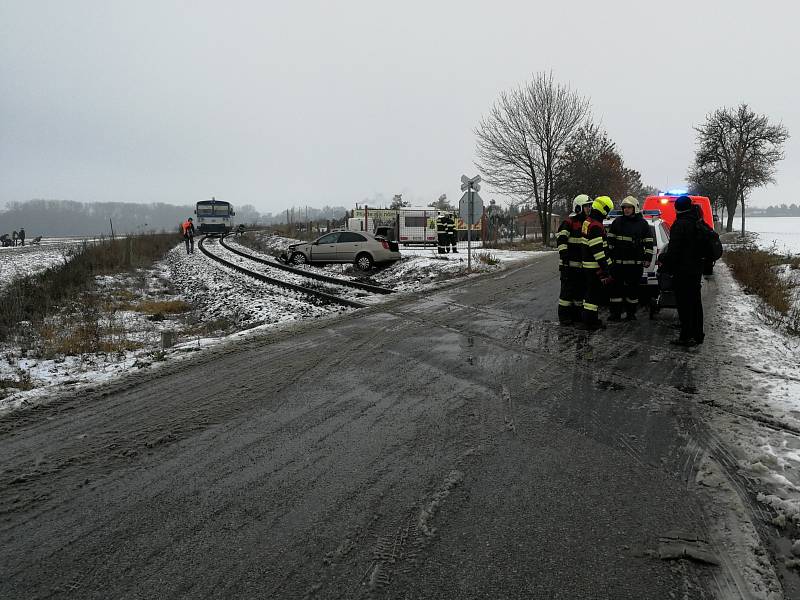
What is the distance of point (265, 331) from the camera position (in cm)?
789

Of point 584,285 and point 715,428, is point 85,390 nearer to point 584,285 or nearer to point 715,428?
point 715,428

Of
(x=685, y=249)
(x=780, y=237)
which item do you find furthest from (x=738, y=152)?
(x=685, y=249)

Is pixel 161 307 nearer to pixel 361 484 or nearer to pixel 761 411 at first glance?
pixel 361 484

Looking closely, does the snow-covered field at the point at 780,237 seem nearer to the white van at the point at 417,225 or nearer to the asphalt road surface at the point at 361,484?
the white van at the point at 417,225

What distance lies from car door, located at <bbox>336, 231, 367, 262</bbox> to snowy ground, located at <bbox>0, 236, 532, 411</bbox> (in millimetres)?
502

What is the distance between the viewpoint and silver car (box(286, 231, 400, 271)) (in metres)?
18.9

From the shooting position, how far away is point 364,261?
1892cm

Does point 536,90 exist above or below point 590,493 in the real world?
above

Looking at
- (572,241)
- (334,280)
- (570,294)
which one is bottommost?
(334,280)

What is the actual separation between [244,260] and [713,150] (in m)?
40.4

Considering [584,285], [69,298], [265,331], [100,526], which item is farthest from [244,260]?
[100,526]

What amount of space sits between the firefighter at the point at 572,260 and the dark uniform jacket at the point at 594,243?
172 millimetres

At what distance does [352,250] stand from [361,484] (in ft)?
53.9

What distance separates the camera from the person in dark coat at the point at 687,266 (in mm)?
6438
